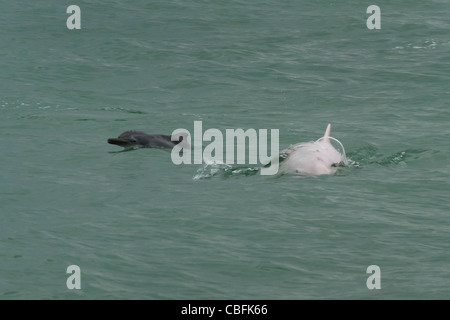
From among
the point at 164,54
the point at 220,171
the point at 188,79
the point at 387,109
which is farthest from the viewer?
the point at 164,54

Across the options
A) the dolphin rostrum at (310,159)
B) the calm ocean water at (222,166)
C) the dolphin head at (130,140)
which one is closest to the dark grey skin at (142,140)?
the dolphin head at (130,140)

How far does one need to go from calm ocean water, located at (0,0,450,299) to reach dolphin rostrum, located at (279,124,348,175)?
24cm

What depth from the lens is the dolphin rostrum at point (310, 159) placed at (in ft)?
52.2

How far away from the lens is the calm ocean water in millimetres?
12000

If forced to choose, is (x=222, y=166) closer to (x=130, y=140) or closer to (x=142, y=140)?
(x=142, y=140)

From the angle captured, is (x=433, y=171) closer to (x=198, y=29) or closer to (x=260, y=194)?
(x=260, y=194)

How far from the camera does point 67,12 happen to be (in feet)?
95.0

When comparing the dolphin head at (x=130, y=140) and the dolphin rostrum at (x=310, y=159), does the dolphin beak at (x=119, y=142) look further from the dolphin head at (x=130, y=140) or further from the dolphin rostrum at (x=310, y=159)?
the dolphin rostrum at (x=310, y=159)

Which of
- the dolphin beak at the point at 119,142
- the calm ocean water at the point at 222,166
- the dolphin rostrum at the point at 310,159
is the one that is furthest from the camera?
the dolphin beak at the point at 119,142

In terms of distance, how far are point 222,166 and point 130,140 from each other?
202 centimetres

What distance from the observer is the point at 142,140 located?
17703 mm

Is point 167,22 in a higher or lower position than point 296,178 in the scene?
higher
